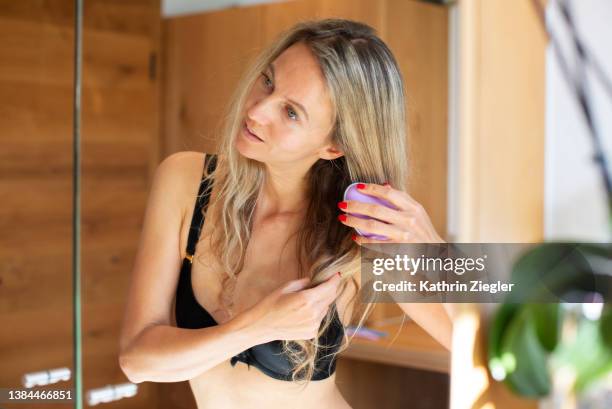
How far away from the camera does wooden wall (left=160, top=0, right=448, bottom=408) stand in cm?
87

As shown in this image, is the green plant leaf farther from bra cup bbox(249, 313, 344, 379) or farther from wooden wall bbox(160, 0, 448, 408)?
bra cup bbox(249, 313, 344, 379)

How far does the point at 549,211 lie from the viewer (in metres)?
0.86

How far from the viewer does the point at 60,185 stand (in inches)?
49.5

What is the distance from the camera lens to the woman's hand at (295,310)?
0.92 metres

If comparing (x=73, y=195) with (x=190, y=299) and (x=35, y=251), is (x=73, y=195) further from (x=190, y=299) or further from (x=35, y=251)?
(x=190, y=299)

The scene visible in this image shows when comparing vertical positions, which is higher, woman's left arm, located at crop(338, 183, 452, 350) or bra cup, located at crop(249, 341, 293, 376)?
woman's left arm, located at crop(338, 183, 452, 350)

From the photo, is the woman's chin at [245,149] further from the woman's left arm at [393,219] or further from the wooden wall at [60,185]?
the wooden wall at [60,185]

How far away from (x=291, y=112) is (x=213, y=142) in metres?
0.15

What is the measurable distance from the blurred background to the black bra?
22mm

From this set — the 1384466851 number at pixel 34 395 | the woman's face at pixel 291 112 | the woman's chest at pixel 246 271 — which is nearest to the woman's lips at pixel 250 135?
the woman's face at pixel 291 112

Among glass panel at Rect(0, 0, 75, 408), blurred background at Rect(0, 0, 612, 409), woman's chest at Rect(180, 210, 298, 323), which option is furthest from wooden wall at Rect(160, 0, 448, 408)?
glass panel at Rect(0, 0, 75, 408)

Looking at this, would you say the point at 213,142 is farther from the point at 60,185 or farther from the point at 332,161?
the point at 60,185

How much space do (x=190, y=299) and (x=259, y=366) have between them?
0.38 feet

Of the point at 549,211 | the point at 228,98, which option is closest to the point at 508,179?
the point at 549,211
